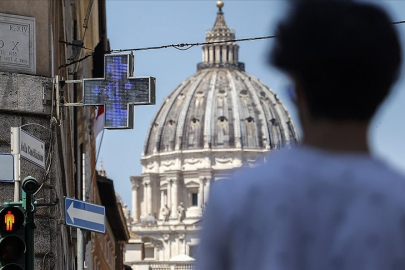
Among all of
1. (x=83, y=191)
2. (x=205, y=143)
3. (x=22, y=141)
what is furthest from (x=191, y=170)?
(x=22, y=141)

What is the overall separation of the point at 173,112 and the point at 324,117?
470 feet

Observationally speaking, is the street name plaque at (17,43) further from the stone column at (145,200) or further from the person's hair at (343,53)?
the stone column at (145,200)

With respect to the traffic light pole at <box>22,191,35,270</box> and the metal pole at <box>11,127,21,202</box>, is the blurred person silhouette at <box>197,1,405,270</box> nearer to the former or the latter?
the traffic light pole at <box>22,191,35,270</box>

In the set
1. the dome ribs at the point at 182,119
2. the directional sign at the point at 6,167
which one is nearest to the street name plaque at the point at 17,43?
the directional sign at the point at 6,167

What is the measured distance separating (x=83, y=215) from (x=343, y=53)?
290 inches

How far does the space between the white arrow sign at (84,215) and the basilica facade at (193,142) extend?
130 metres

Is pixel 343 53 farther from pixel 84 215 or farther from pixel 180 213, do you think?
pixel 180 213

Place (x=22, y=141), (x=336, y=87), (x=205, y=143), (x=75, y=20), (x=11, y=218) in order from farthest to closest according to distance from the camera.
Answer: (x=205, y=143)
(x=75, y=20)
(x=22, y=141)
(x=11, y=218)
(x=336, y=87)

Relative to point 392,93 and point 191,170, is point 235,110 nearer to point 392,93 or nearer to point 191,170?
point 191,170

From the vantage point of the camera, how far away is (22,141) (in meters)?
9.38

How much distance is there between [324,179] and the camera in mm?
2779

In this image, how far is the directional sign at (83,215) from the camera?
9914mm

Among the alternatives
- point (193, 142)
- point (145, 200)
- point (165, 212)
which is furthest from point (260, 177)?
point (145, 200)

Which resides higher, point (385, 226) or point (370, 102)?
point (370, 102)
